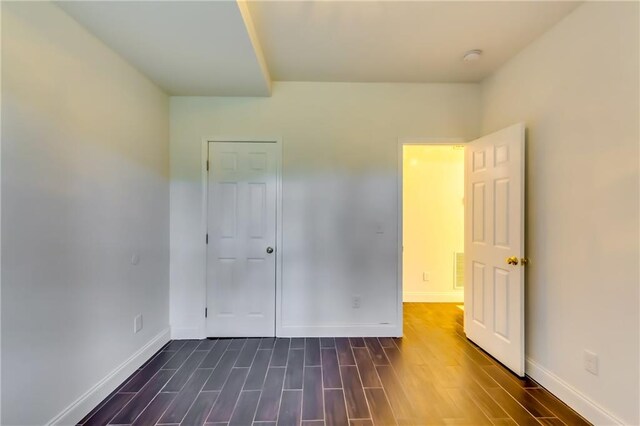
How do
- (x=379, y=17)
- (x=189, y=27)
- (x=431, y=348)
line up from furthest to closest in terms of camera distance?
1. (x=431, y=348)
2. (x=379, y=17)
3. (x=189, y=27)

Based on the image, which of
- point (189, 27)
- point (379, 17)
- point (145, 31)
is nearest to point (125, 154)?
point (145, 31)

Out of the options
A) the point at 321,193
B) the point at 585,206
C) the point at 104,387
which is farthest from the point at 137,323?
the point at 585,206

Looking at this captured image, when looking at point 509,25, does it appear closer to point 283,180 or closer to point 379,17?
point 379,17

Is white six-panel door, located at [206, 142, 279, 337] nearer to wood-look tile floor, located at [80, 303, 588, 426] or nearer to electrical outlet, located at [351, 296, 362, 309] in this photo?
wood-look tile floor, located at [80, 303, 588, 426]

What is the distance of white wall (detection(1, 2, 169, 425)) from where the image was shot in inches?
51.6

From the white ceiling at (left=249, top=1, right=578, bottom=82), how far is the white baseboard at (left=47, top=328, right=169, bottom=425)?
272 cm

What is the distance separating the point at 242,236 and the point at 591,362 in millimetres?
2826

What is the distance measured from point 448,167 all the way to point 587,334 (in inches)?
102

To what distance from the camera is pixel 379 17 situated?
1.82 meters

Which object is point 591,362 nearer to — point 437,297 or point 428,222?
point 437,297

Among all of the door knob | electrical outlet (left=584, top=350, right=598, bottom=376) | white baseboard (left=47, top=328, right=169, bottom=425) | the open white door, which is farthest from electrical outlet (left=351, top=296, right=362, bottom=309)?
white baseboard (left=47, top=328, right=169, bottom=425)

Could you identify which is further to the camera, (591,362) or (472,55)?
(472,55)

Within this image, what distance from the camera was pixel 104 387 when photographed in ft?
6.04

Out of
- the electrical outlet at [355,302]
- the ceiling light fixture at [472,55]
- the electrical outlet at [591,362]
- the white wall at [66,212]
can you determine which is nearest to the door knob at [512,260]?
the electrical outlet at [591,362]
